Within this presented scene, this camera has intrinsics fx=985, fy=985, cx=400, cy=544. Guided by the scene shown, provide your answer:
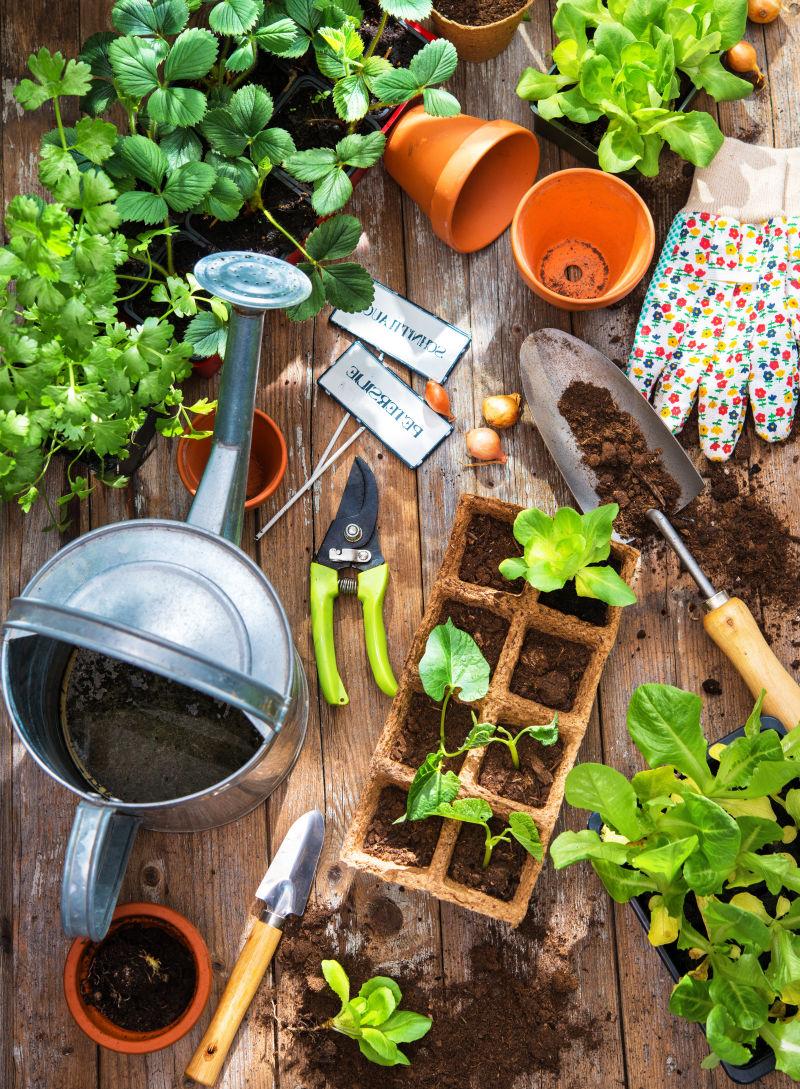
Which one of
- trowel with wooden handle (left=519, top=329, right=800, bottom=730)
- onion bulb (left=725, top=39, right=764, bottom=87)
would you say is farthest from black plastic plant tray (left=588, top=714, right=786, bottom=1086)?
onion bulb (left=725, top=39, right=764, bottom=87)

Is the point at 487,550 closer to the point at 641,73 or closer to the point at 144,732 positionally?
the point at 144,732

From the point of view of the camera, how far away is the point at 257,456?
4.99 feet

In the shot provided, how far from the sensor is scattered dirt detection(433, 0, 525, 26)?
1.49m

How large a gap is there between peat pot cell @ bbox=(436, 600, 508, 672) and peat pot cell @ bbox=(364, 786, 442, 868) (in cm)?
25

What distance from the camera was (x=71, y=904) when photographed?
981mm

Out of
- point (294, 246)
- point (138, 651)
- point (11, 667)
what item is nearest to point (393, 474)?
point (294, 246)

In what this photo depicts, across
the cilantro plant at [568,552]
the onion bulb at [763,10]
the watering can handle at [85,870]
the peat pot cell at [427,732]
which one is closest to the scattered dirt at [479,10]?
the onion bulb at [763,10]

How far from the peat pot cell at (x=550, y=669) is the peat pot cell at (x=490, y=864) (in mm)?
186

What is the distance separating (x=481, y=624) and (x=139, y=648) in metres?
0.69

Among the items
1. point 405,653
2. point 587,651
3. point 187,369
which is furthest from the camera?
point 405,653

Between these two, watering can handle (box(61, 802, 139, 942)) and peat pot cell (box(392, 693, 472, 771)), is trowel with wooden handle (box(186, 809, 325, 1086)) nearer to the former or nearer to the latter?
peat pot cell (box(392, 693, 472, 771))

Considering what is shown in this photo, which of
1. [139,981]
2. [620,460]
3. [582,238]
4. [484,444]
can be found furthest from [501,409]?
[139,981]

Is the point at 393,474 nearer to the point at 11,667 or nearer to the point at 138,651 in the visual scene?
the point at 11,667

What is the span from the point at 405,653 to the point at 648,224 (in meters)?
0.74
